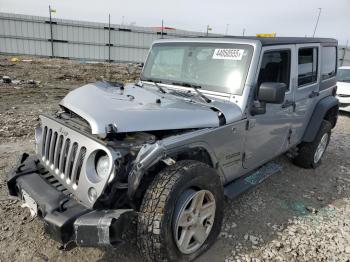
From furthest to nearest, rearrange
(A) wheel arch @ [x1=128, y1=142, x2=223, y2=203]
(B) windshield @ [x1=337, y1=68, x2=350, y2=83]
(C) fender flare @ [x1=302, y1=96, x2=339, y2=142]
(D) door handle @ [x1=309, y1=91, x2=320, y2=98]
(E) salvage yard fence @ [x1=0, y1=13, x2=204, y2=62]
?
1. (E) salvage yard fence @ [x1=0, y1=13, x2=204, y2=62]
2. (B) windshield @ [x1=337, y1=68, x2=350, y2=83]
3. (C) fender flare @ [x1=302, y1=96, x2=339, y2=142]
4. (D) door handle @ [x1=309, y1=91, x2=320, y2=98]
5. (A) wheel arch @ [x1=128, y1=142, x2=223, y2=203]

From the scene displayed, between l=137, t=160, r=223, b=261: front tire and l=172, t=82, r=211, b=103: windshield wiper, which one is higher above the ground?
l=172, t=82, r=211, b=103: windshield wiper

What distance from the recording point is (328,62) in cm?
476

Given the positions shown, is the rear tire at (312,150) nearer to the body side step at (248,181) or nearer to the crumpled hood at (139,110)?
the body side step at (248,181)

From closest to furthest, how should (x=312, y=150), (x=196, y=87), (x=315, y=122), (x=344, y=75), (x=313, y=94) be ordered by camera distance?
(x=196, y=87)
(x=313, y=94)
(x=315, y=122)
(x=312, y=150)
(x=344, y=75)

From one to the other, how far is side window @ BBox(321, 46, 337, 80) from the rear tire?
755 millimetres

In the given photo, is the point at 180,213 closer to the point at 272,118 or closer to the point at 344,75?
the point at 272,118

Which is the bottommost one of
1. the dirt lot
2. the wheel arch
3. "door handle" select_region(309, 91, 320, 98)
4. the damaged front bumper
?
the dirt lot

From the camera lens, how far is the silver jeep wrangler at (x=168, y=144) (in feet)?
7.30

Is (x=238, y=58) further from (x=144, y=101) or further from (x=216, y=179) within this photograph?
(x=216, y=179)

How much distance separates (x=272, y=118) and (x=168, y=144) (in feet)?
5.33

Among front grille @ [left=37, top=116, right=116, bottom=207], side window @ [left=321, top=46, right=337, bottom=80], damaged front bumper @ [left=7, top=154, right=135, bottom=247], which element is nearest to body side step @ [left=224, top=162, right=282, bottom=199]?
damaged front bumper @ [left=7, top=154, right=135, bottom=247]

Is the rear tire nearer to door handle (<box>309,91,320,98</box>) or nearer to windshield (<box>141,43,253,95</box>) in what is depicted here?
door handle (<box>309,91,320,98</box>)

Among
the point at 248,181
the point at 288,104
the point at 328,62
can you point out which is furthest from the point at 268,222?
the point at 328,62

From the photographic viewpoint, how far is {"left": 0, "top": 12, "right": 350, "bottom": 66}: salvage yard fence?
1658cm
